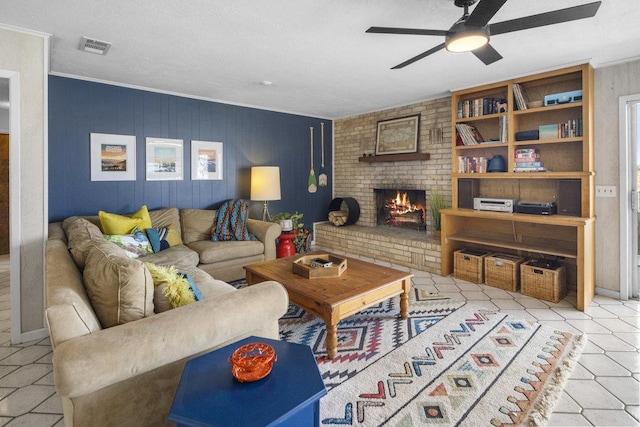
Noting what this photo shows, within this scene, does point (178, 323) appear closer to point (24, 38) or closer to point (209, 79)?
point (24, 38)

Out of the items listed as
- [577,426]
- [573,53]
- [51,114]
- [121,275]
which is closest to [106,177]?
[51,114]

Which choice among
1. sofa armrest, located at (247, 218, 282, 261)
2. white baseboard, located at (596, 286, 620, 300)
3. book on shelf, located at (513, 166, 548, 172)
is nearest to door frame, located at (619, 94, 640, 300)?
white baseboard, located at (596, 286, 620, 300)

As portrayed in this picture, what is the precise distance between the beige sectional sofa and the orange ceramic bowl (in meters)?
0.26

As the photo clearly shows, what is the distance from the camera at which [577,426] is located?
1674 mm

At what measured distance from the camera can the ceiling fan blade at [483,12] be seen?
65.1 inches

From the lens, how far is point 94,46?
2.79 meters

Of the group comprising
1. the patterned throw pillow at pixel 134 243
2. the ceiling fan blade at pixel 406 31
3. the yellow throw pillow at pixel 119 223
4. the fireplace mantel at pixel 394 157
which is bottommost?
the patterned throw pillow at pixel 134 243

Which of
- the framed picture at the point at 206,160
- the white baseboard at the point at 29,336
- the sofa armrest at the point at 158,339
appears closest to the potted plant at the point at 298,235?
the framed picture at the point at 206,160

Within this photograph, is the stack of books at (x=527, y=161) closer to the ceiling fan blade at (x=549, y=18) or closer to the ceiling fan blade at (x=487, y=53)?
the ceiling fan blade at (x=487, y=53)

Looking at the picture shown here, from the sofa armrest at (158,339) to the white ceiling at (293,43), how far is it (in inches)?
71.7

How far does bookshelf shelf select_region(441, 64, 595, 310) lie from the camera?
10.6 feet

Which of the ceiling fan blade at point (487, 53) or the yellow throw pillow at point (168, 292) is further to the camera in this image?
the ceiling fan blade at point (487, 53)

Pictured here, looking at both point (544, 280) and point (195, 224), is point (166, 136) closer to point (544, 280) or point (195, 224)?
point (195, 224)

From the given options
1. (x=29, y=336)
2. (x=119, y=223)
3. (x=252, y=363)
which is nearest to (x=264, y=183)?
(x=119, y=223)
